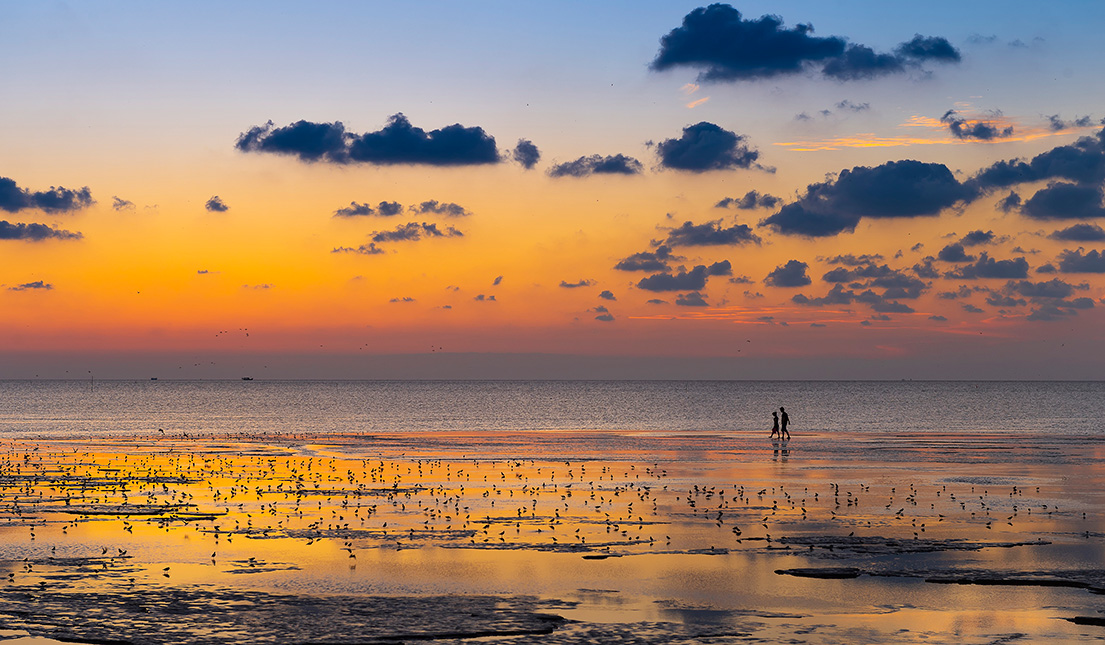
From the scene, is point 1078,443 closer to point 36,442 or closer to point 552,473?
point 552,473

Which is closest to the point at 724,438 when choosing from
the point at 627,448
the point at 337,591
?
the point at 627,448

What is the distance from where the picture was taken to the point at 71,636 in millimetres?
18500

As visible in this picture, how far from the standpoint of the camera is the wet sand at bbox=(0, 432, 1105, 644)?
63.6 feet

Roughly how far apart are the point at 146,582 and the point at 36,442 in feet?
206

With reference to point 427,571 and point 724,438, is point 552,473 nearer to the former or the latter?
point 427,571

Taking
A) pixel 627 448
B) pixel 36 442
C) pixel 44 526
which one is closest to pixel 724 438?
pixel 627 448

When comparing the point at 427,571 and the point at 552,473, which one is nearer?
the point at 427,571

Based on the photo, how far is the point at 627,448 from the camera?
228 feet

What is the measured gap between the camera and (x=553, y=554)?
26.6 metres

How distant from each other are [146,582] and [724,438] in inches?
2451

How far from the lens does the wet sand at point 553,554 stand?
19.4m

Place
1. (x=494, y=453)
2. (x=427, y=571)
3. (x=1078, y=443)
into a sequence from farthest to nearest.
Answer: (x=1078, y=443)
(x=494, y=453)
(x=427, y=571)

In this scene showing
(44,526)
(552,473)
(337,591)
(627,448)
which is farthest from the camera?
(627,448)

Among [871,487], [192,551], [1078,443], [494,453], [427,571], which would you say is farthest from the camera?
[1078,443]
